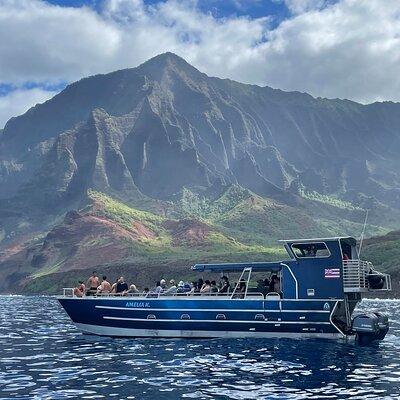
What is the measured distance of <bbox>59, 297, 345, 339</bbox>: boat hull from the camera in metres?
34.8

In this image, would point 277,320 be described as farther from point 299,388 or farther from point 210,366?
point 299,388

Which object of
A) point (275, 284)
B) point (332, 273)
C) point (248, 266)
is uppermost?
point (248, 266)

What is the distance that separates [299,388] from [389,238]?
177 meters

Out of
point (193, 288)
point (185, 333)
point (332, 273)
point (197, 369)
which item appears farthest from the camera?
point (193, 288)

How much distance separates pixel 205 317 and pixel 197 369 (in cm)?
1095

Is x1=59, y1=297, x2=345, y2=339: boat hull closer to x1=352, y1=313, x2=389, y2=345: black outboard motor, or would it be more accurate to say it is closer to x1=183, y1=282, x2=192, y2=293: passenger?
x1=352, y1=313, x2=389, y2=345: black outboard motor

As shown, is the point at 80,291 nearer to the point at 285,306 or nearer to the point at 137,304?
the point at 137,304

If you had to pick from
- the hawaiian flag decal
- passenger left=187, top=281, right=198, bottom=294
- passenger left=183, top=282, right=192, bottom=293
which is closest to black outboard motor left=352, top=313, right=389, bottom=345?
the hawaiian flag decal

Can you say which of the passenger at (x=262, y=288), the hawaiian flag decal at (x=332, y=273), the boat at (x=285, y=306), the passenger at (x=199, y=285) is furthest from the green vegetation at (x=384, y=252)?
the passenger at (x=262, y=288)

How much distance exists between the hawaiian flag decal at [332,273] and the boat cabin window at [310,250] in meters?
1.05

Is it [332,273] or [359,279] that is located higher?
[332,273]

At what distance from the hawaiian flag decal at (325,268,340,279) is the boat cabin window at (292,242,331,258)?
105 cm

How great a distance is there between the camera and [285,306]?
35.2m

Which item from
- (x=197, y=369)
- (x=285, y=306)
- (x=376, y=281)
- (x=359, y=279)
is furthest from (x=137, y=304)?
(x=376, y=281)
